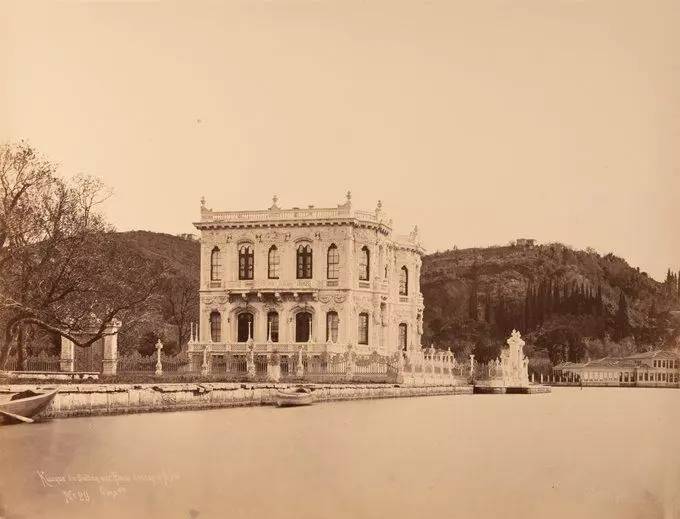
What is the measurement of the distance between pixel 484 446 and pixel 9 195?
13.0 m

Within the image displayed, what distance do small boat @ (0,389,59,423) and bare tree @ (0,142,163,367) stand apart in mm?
3564

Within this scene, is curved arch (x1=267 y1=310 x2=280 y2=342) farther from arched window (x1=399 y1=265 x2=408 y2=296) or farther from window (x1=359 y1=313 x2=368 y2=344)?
arched window (x1=399 y1=265 x2=408 y2=296)

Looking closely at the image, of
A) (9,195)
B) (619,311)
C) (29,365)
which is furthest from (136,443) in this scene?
(619,311)

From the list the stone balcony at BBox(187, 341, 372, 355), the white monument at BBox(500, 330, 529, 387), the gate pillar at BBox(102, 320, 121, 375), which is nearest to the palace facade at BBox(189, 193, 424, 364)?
the stone balcony at BBox(187, 341, 372, 355)

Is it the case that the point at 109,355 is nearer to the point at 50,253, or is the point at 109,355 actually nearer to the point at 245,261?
the point at 50,253

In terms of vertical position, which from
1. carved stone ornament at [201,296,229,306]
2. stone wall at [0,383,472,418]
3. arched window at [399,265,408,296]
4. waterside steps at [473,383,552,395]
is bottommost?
waterside steps at [473,383,552,395]

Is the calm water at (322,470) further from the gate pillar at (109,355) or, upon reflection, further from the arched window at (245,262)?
the arched window at (245,262)

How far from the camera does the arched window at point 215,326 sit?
165 feet

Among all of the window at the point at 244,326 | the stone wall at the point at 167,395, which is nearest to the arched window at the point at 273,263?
the window at the point at 244,326

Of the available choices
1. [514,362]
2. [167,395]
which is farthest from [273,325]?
[167,395]

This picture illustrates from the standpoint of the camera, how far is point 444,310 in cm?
6312

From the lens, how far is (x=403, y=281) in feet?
183

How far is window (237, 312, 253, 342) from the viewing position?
49781 millimetres

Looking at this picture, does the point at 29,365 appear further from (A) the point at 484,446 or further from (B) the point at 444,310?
(B) the point at 444,310
